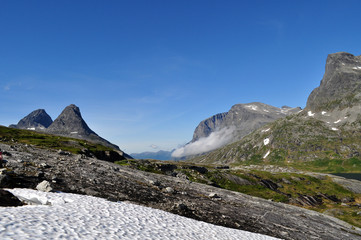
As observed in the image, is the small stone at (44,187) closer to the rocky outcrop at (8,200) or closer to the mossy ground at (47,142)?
the rocky outcrop at (8,200)

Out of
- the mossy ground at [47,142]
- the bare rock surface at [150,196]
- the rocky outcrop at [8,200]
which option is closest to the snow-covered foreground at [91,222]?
the rocky outcrop at [8,200]

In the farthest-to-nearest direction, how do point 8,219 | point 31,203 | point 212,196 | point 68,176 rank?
point 212,196 → point 68,176 → point 31,203 → point 8,219

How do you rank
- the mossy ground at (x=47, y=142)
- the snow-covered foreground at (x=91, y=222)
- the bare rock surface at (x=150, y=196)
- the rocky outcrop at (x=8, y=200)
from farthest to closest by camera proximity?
the mossy ground at (x=47, y=142)
the bare rock surface at (x=150, y=196)
the rocky outcrop at (x=8, y=200)
the snow-covered foreground at (x=91, y=222)

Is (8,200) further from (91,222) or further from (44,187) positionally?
(91,222)

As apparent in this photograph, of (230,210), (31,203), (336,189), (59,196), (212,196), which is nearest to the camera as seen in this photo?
(31,203)

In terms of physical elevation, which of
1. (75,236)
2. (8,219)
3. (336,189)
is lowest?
(336,189)

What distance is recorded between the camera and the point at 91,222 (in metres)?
18.0

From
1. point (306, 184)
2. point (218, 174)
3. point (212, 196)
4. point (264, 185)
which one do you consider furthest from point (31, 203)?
point (306, 184)

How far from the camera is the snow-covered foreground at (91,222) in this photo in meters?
13.8

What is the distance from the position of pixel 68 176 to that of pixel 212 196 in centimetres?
2751

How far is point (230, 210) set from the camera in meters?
36.7

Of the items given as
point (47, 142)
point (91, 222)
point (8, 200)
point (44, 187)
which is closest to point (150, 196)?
point (44, 187)

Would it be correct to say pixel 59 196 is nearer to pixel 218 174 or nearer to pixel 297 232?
pixel 297 232

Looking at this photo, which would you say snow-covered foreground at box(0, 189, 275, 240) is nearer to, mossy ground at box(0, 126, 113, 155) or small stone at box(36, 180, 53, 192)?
small stone at box(36, 180, 53, 192)
